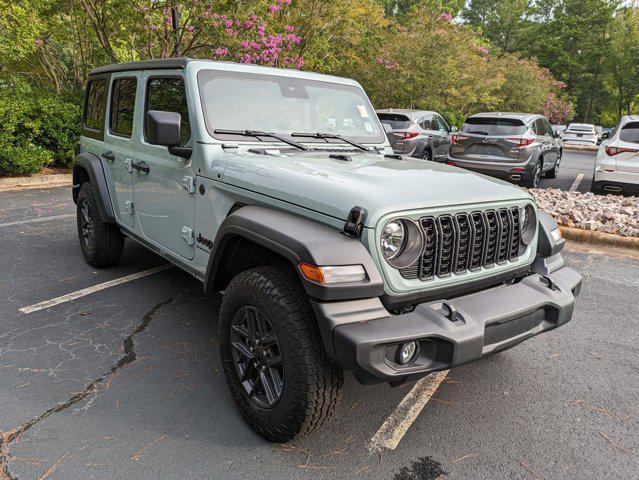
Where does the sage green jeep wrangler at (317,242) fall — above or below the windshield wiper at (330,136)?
below

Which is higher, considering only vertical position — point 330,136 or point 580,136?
point 330,136

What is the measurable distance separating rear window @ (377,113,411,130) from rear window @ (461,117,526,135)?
1.54 m

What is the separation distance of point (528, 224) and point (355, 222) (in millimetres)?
1304

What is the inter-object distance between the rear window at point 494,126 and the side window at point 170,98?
27.3 ft

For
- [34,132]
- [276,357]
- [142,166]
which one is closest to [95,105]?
[142,166]

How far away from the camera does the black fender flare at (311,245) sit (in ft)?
6.83

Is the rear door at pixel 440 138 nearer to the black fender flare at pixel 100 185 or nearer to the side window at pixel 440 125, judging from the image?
the side window at pixel 440 125

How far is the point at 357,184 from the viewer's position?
2447mm

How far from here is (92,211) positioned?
4652 millimetres

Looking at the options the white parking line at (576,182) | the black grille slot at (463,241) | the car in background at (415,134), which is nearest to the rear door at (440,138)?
the car in background at (415,134)

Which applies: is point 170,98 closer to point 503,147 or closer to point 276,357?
point 276,357

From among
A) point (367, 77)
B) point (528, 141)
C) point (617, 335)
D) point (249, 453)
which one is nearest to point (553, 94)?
point (367, 77)

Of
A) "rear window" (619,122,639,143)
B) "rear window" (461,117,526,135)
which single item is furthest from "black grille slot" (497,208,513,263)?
"rear window" (461,117,526,135)

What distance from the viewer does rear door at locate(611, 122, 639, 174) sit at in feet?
28.6
